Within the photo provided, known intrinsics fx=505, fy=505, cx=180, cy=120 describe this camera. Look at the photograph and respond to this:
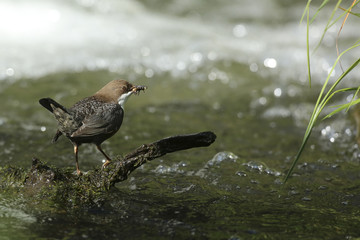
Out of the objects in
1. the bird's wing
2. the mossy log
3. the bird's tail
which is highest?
the bird's tail

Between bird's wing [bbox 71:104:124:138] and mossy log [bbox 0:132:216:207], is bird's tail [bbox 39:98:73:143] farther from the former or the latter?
mossy log [bbox 0:132:216:207]

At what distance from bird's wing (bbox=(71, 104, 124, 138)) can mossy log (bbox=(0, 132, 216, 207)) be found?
9.5 inches

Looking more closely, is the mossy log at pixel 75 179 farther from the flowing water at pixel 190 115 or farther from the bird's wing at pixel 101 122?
the bird's wing at pixel 101 122

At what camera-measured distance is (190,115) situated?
626cm

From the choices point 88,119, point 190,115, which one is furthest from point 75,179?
point 190,115

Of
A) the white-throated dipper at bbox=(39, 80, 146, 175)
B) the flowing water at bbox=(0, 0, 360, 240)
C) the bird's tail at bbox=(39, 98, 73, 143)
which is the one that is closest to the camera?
the flowing water at bbox=(0, 0, 360, 240)

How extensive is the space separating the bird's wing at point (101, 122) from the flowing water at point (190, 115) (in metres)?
0.42

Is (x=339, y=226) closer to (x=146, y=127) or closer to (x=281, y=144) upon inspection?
(x=281, y=144)

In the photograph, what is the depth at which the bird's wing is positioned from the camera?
10.7ft

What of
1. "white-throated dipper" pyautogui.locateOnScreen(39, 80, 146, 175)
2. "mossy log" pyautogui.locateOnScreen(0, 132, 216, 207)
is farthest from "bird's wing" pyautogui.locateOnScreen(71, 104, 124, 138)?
"mossy log" pyautogui.locateOnScreen(0, 132, 216, 207)

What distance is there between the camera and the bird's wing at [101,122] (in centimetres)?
327

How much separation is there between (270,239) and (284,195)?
85 centimetres

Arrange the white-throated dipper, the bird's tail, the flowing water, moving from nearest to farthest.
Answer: the flowing water
the bird's tail
the white-throated dipper

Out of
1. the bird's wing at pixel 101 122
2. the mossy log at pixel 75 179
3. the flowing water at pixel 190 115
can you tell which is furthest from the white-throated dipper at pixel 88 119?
the flowing water at pixel 190 115
